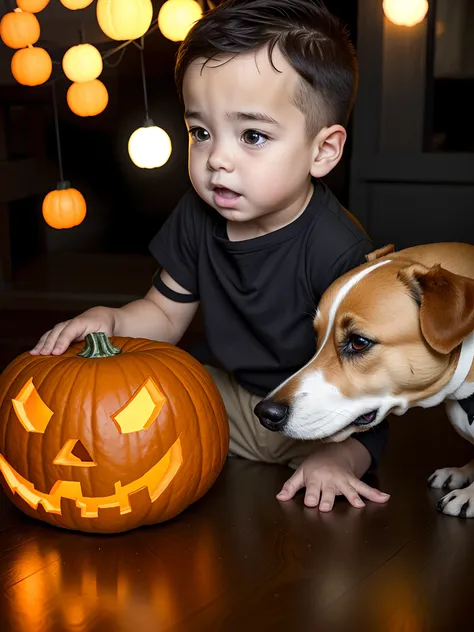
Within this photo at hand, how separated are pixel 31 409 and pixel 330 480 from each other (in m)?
0.65

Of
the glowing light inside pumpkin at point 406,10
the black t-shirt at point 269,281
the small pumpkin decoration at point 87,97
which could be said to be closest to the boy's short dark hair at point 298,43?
the black t-shirt at point 269,281

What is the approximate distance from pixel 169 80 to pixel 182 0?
1.15 m

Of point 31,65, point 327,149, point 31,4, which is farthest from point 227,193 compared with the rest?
point 31,4

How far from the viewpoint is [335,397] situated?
159 centimetres

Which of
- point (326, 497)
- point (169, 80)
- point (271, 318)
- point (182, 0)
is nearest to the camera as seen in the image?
point (326, 497)

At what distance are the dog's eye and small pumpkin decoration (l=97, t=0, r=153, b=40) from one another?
1520 millimetres

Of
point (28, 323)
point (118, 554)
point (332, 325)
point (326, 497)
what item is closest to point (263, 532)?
point (326, 497)

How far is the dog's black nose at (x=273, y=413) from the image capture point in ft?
5.27

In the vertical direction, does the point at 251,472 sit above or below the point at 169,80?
below

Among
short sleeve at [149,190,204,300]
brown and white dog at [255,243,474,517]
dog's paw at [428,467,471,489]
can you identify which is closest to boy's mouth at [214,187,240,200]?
short sleeve at [149,190,204,300]

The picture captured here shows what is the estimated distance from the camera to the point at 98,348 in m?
Result: 1.74

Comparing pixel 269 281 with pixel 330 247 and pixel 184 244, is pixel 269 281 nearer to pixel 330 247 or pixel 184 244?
pixel 330 247

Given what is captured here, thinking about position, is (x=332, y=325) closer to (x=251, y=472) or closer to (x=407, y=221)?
(x=251, y=472)

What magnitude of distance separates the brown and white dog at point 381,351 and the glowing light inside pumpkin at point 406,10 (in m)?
1.66
